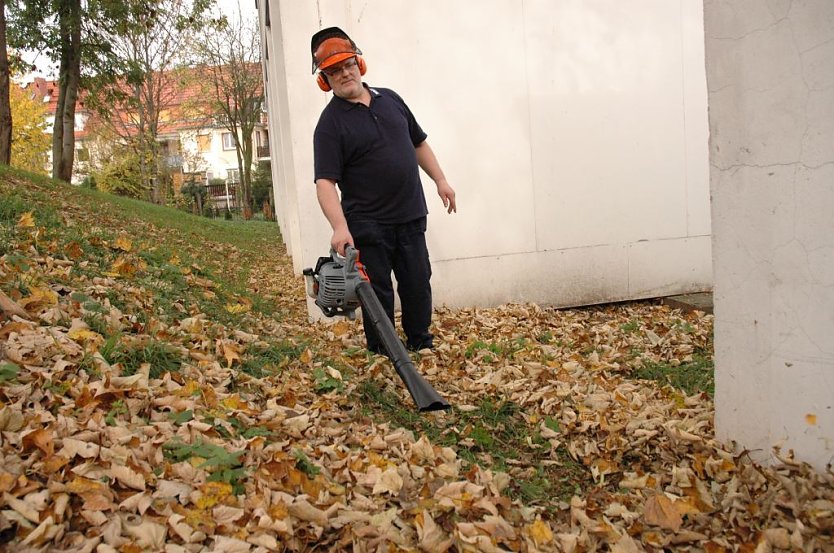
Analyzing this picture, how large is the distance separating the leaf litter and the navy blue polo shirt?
96cm

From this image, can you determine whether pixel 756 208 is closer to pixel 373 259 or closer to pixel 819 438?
pixel 819 438

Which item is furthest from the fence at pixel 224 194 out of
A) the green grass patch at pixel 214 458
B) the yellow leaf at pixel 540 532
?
the yellow leaf at pixel 540 532

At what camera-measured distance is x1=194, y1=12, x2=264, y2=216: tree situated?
34.5 meters

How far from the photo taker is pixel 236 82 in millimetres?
34812

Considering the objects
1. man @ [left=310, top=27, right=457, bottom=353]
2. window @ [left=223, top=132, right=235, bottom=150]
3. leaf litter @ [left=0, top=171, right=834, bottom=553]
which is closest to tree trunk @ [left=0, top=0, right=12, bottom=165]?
leaf litter @ [left=0, top=171, right=834, bottom=553]

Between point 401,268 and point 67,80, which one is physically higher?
point 67,80

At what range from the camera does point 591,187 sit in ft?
21.3

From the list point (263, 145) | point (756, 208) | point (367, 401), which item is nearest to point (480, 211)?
point (367, 401)

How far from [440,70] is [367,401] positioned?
3.31 m

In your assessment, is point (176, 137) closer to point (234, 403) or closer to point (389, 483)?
point (234, 403)

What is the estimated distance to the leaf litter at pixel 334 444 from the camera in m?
Answer: 2.34

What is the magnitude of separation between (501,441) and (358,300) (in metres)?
1.09

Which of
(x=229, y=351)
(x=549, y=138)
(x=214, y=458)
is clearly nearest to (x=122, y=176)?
(x=549, y=138)

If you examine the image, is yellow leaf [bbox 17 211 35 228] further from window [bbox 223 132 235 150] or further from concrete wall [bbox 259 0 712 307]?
window [bbox 223 132 235 150]
